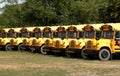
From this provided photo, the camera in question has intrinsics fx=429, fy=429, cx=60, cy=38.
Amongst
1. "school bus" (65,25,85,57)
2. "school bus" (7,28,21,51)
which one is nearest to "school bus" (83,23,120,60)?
"school bus" (65,25,85,57)

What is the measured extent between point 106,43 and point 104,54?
0.66 m

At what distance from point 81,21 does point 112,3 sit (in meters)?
6.11

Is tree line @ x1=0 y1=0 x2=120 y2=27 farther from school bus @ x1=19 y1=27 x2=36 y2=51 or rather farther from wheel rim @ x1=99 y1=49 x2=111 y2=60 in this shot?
wheel rim @ x1=99 y1=49 x2=111 y2=60

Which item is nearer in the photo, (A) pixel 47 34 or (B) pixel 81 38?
(B) pixel 81 38

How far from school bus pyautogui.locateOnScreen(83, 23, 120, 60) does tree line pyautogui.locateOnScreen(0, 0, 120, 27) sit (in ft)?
46.2

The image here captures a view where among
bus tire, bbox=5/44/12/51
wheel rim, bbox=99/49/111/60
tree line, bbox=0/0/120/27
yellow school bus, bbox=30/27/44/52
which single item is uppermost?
tree line, bbox=0/0/120/27

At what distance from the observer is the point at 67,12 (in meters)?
46.8

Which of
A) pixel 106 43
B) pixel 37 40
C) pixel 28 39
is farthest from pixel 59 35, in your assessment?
pixel 106 43

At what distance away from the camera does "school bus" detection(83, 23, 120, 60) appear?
25.1 m

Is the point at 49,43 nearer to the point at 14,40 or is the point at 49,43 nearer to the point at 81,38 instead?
the point at 81,38

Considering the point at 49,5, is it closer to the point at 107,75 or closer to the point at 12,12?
the point at 12,12

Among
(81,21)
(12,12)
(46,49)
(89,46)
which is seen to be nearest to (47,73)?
(89,46)

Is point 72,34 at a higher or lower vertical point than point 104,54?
higher

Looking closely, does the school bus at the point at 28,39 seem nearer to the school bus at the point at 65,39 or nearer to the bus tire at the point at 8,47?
the bus tire at the point at 8,47
